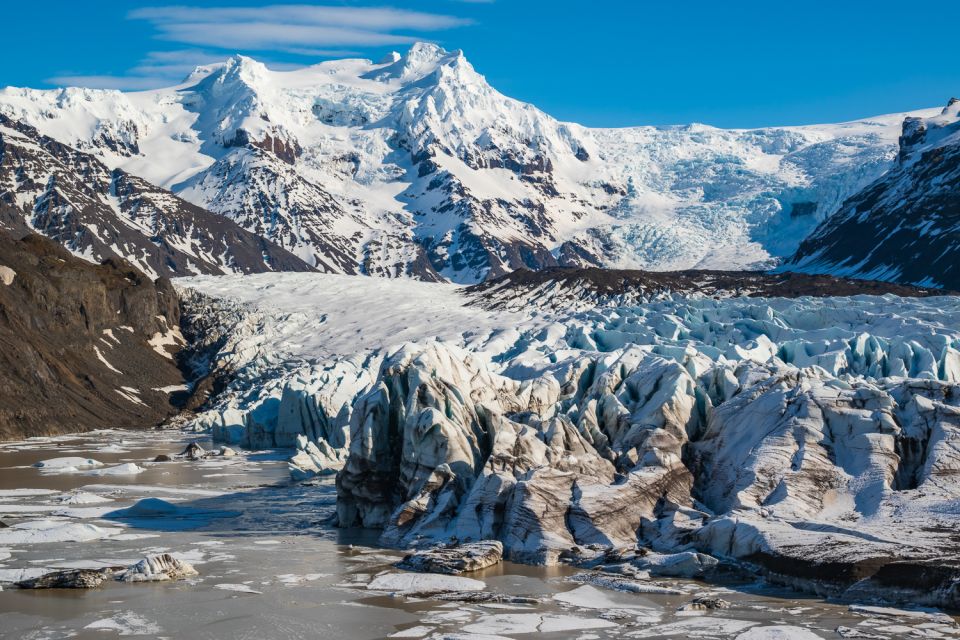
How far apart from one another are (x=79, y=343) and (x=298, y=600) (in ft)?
312

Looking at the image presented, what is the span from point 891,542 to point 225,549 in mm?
16658

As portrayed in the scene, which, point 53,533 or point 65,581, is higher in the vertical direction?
point 53,533

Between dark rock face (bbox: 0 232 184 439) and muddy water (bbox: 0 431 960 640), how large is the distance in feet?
169

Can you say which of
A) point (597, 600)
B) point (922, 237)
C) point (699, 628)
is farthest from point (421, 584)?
point (922, 237)

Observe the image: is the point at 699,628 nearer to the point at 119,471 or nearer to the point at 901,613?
the point at 901,613

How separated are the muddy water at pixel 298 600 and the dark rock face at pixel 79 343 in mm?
51663

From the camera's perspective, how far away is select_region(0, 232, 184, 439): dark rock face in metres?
88.2

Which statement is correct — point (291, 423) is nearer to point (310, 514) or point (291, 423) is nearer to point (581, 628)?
point (310, 514)

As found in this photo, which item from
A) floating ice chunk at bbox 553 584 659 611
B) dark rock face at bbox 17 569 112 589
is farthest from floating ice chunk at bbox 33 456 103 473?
floating ice chunk at bbox 553 584 659 611

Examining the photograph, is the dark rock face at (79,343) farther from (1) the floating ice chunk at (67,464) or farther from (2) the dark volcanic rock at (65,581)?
(2) the dark volcanic rock at (65,581)

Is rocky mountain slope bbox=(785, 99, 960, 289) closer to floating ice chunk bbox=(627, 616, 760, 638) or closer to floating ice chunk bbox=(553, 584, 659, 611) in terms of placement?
floating ice chunk bbox=(553, 584, 659, 611)

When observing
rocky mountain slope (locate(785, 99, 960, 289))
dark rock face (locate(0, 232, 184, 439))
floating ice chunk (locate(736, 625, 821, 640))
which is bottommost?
floating ice chunk (locate(736, 625, 821, 640))

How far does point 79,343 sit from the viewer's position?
112 metres

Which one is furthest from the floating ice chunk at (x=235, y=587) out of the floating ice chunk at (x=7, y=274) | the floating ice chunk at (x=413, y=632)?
the floating ice chunk at (x=7, y=274)
